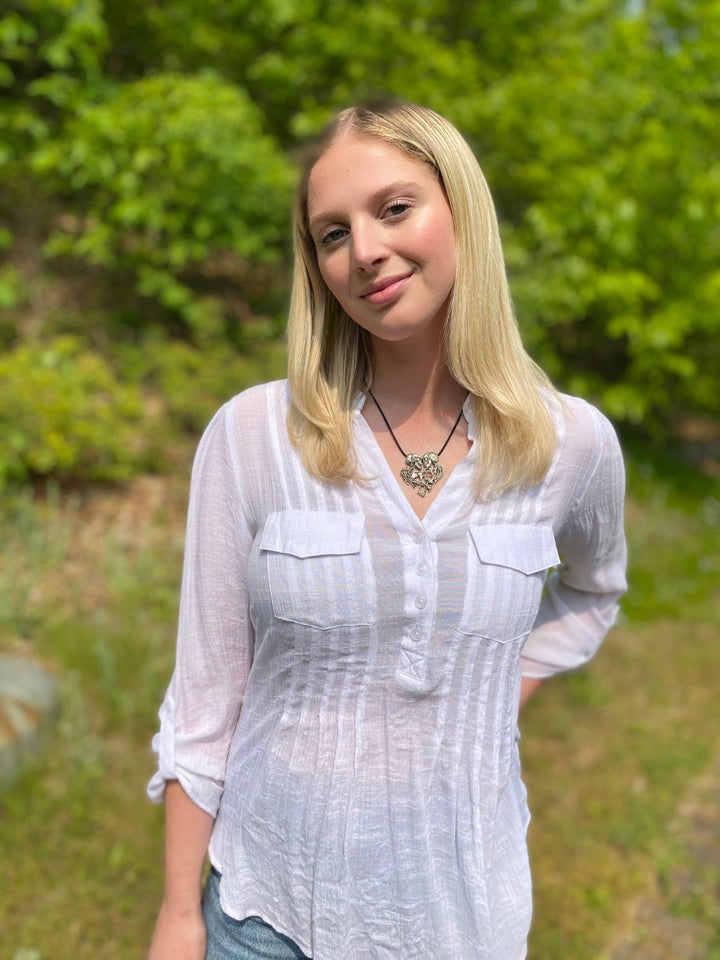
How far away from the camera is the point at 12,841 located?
3.06 metres

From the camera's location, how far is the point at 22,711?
3418mm

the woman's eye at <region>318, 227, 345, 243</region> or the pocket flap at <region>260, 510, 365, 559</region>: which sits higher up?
the woman's eye at <region>318, 227, 345, 243</region>

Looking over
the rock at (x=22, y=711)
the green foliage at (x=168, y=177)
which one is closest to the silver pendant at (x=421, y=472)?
the rock at (x=22, y=711)

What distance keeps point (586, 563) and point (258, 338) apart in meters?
5.35

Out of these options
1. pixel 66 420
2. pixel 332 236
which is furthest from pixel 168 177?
pixel 332 236

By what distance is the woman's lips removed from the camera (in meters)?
1.35

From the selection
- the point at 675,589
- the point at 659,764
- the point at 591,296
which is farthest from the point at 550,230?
the point at 659,764

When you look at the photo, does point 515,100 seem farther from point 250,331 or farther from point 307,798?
point 307,798

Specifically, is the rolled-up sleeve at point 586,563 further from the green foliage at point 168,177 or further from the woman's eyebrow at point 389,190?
the green foliage at point 168,177

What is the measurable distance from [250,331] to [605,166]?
289cm

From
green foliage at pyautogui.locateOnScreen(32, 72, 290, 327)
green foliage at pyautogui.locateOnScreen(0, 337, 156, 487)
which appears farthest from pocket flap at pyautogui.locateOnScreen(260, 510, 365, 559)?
green foliage at pyautogui.locateOnScreen(32, 72, 290, 327)

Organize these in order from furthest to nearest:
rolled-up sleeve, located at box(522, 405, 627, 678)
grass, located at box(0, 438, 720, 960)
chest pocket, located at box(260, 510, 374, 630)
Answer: grass, located at box(0, 438, 720, 960) < rolled-up sleeve, located at box(522, 405, 627, 678) < chest pocket, located at box(260, 510, 374, 630)

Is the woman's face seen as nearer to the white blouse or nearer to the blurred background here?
the white blouse

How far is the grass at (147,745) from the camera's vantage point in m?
2.96
